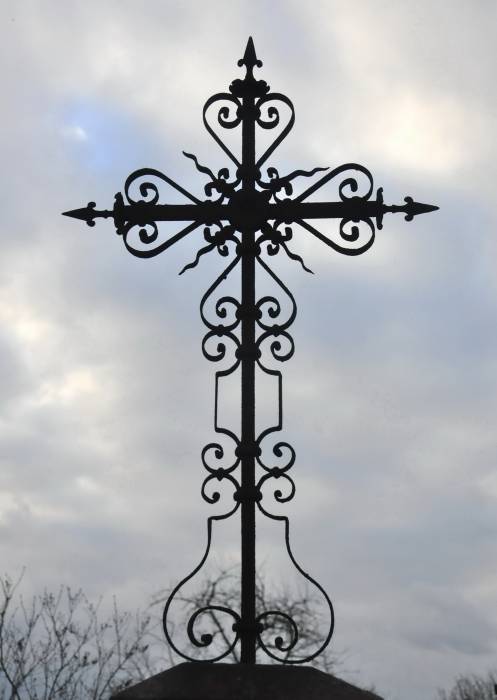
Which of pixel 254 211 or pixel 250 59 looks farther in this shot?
pixel 250 59

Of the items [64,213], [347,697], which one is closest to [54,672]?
[64,213]

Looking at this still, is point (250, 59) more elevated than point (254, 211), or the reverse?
point (250, 59)

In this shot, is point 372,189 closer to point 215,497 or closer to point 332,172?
point 332,172

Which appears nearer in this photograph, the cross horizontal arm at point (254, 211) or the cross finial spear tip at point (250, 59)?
the cross horizontal arm at point (254, 211)

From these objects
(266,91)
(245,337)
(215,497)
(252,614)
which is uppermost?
(266,91)

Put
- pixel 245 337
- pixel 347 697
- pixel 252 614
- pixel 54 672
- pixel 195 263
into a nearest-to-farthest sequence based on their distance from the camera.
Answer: pixel 347 697 → pixel 252 614 → pixel 245 337 → pixel 195 263 → pixel 54 672

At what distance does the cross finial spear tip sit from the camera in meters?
5.45

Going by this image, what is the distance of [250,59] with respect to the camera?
17.9 ft

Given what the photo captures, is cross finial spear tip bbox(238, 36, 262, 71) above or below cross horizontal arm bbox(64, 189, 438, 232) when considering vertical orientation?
above

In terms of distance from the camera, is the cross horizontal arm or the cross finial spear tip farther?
the cross finial spear tip

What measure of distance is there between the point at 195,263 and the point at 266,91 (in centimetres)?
101

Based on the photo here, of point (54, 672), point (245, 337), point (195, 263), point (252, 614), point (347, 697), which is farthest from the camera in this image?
point (54, 672)

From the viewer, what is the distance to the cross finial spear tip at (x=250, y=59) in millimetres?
5449

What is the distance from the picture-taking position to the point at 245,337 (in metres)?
4.82
